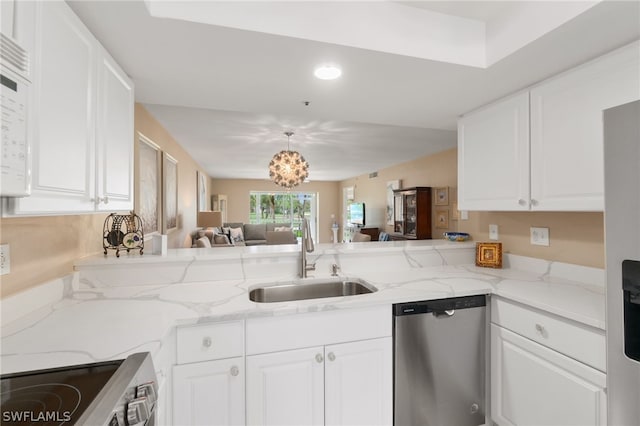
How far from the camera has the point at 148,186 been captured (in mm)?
2814

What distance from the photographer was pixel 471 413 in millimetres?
1695

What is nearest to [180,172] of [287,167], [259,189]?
[287,167]

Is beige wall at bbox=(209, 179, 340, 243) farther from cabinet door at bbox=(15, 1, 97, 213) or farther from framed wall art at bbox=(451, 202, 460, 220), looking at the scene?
cabinet door at bbox=(15, 1, 97, 213)

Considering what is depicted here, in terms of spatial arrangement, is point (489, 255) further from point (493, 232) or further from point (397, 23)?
point (397, 23)

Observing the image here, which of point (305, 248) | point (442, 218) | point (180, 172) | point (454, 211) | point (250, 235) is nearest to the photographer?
point (305, 248)

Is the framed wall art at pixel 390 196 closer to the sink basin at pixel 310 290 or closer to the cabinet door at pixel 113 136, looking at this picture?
the sink basin at pixel 310 290

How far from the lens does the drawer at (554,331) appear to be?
1234 millimetres

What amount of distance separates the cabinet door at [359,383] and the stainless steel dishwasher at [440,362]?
2.5 inches

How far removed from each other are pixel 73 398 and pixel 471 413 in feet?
6.20

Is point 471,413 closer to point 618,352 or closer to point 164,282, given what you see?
point 618,352

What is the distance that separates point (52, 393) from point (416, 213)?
471cm

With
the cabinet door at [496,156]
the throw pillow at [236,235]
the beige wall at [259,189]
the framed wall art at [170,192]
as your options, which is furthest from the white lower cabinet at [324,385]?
the beige wall at [259,189]

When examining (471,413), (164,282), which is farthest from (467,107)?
(164,282)

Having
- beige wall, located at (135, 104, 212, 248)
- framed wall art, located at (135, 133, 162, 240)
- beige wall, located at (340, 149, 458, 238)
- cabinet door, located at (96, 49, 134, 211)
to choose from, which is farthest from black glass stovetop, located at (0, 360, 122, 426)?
beige wall, located at (340, 149, 458, 238)
